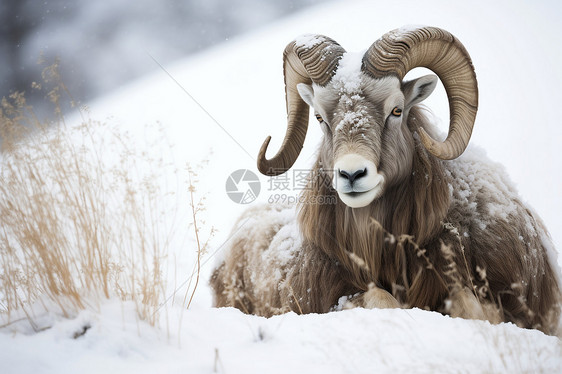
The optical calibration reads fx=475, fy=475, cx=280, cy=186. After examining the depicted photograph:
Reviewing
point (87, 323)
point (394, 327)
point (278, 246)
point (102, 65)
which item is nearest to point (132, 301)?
point (87, 323)

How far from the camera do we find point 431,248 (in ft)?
13.0

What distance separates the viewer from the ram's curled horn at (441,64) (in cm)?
386

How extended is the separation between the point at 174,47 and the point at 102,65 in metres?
3.93

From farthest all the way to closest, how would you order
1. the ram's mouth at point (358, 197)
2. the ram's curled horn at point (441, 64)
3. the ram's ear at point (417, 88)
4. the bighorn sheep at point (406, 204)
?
the ram's ear at point (417, 88)
the ram's curled horn at point (441, 64)
the bighorn sheep at point (406, 204)
the ram's mouth at point (358, 197)

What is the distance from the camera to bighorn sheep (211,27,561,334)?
3.76 metres

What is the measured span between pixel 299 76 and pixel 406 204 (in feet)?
5.43

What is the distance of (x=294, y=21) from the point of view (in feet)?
66.5

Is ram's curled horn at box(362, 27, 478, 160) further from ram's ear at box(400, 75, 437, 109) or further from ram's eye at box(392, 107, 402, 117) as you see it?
ram's eye at box(392, 107, 402, 117)

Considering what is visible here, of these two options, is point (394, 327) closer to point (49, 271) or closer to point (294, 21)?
point (49, 271)

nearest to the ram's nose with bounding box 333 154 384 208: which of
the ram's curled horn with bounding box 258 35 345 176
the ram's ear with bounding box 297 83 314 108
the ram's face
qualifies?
the ram's face

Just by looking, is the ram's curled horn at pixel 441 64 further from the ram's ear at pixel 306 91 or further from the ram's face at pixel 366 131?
the ram's ear at pixel 306 91

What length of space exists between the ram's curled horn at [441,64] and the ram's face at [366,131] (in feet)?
0.47

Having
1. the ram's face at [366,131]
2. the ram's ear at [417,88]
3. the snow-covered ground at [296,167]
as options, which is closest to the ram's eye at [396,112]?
the ram's face at [366,131]

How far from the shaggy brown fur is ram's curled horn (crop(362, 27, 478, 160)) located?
31cm
